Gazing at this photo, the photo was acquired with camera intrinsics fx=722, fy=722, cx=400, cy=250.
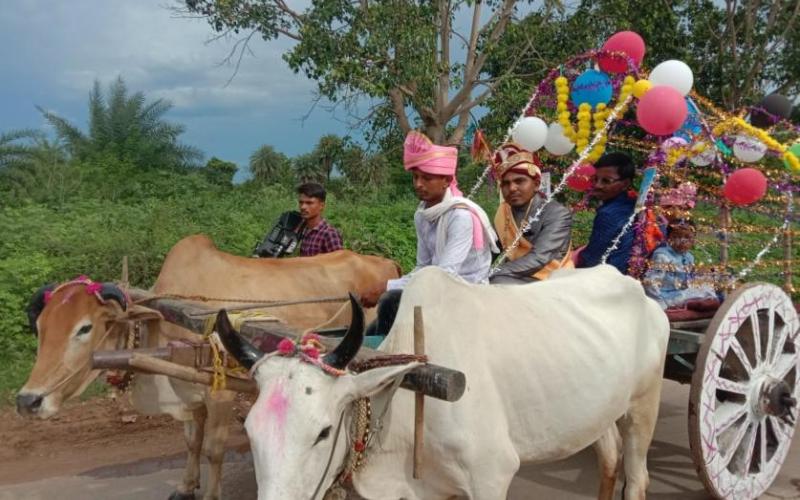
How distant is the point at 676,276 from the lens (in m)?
4.81

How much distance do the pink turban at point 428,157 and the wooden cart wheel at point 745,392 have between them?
1750 millimetres

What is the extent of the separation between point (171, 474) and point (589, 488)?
289cm

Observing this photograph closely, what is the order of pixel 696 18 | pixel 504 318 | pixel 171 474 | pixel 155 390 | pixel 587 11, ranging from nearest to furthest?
pixel 504 318 → pixel 155 390 → pixel 171 474 → pixel 587 11 → pixel 696 18

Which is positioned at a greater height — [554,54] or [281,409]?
[554,54]

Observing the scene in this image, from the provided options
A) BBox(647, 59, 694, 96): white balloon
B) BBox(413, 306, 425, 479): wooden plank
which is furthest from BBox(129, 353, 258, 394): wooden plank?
BBox(647, 59, 694, 96): white balloon

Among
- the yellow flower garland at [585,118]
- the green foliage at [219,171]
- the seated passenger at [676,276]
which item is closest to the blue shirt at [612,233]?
the seated passenger at [676,276]

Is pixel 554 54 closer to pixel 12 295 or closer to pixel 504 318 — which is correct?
pixel 12 295

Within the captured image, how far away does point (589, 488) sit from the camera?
15.7 ft

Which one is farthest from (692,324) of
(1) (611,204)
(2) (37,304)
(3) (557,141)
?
(2) (37,304)

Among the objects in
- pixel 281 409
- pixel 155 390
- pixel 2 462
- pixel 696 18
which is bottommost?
pixel 2 462

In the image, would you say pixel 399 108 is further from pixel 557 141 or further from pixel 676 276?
pixel 676 276

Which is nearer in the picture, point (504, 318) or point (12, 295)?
point (504, 318)

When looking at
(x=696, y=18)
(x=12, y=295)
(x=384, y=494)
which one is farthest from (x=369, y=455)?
(x=696, y=18)

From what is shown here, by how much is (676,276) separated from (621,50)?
66.0 inches
